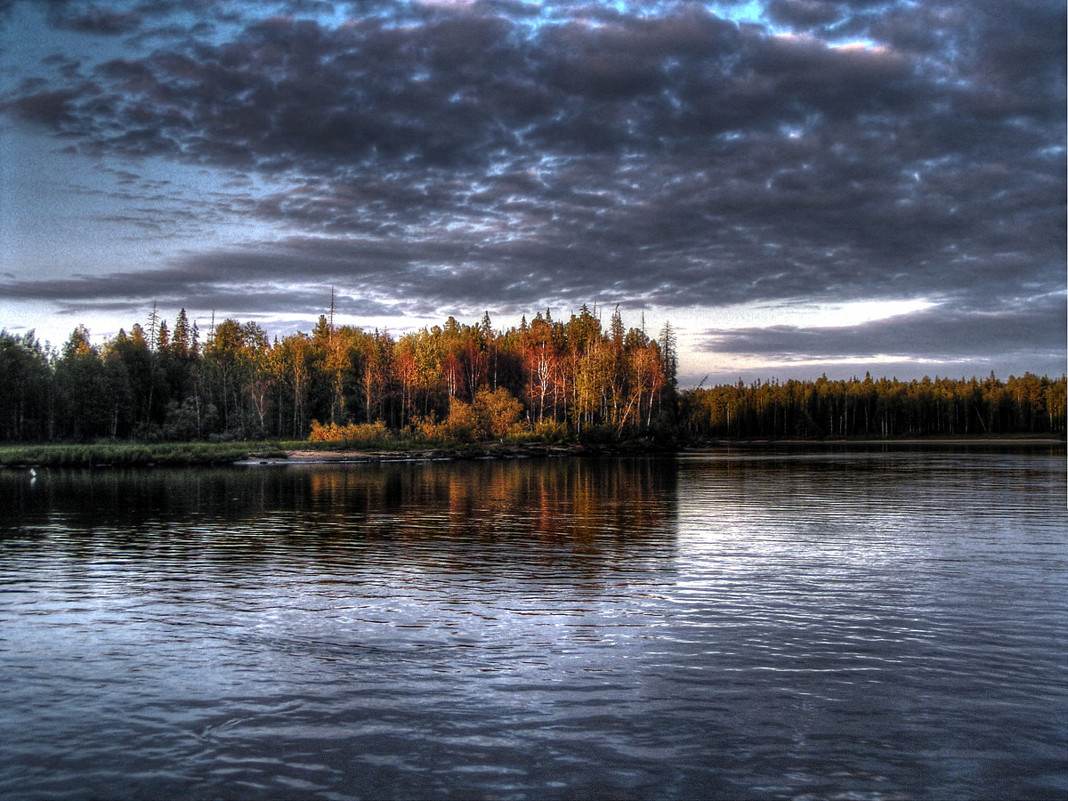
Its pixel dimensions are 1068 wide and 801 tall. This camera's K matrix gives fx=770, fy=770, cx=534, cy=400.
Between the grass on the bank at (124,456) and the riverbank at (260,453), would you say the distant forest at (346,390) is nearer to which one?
the riverbank at (260,453)

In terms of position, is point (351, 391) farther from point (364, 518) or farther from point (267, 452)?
point (364, 518)

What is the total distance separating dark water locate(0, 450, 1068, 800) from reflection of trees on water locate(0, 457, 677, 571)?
1.18ft

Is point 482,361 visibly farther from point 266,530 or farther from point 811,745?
point 811,745

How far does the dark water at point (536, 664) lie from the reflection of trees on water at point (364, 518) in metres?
0.36

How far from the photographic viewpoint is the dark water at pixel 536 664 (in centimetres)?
822

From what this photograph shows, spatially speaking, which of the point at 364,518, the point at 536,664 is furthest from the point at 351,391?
the point at 536,664

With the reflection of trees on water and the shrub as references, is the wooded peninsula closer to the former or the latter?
the shrub

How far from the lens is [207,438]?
108 meters

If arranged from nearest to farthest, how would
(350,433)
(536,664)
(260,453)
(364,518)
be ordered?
(536,664)
(364,518)
(260,453)
(350,433)

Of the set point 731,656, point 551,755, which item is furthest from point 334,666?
point 731,656

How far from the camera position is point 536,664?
11789 millimetres

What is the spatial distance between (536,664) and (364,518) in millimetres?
21784

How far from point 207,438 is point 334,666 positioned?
105 metres

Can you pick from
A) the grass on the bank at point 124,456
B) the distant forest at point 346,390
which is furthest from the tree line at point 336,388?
the grass on the bank at point 124,456
